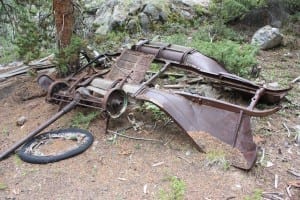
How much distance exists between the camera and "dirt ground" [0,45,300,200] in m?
4.04

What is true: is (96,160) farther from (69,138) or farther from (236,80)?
(236,80)

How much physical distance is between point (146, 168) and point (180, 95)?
110 centimetres

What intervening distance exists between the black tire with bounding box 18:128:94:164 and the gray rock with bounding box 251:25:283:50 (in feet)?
17.2

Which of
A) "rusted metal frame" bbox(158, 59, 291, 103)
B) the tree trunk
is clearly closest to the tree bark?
the tree trunk

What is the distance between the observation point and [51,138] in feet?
16.5

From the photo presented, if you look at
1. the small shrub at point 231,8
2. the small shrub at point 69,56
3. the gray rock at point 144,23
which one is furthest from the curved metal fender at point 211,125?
the gray rock at point 144,23

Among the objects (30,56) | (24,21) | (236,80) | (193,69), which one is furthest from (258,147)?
(24,21)

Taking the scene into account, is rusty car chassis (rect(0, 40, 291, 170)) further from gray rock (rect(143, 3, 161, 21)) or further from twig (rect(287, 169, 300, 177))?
gray rock (rect(143, 3, 161, 21))

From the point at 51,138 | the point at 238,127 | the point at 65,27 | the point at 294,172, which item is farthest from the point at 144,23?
the point at 294,172

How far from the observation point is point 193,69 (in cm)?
586

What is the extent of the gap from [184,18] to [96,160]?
7006mm

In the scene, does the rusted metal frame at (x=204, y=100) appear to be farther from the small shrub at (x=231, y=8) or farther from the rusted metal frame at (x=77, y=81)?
the small shrub at (x=231, y=8)

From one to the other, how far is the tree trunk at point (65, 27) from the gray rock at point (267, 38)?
4.47m

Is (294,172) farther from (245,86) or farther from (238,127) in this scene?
(245,86)
